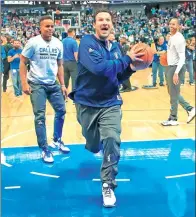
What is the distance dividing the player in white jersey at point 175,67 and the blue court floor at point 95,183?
2.62ft

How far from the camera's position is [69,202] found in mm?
2643

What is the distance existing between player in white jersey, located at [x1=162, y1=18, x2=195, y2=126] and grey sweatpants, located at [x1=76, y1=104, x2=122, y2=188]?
5.55 ft

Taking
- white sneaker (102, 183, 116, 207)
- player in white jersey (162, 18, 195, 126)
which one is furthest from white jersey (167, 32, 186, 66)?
white sneaker (102, 183, 116, 207)

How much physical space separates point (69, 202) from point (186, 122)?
254 centimetres

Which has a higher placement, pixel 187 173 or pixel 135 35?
pixel 135 35

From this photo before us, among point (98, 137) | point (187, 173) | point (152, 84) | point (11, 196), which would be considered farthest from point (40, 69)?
point (152, 84)

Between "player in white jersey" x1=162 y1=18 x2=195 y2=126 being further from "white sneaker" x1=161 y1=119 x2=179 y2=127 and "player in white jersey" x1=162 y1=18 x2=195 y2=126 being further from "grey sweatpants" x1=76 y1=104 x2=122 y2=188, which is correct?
"grey sweatpants" x1=76 y1=104 x2=122 y2=188

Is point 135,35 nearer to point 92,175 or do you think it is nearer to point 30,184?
point 92,175

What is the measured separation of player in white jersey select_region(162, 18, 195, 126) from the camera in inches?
162

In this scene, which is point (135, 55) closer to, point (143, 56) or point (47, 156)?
point (143, 56)

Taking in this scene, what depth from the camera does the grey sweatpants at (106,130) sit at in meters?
2.58

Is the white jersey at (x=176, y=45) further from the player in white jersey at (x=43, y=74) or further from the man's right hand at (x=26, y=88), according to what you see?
the man's right hand at (x=26, y=88)

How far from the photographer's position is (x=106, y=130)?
8.54 feet

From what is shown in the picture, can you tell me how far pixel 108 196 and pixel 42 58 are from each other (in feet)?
4.39
